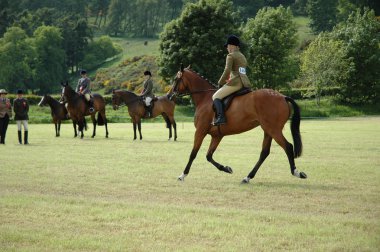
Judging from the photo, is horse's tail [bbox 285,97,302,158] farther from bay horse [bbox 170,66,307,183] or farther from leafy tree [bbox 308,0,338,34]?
leafy tree [bbox 308,0,338,34]

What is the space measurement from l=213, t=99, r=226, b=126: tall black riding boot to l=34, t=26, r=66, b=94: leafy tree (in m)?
103

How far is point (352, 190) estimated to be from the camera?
12.6 meters

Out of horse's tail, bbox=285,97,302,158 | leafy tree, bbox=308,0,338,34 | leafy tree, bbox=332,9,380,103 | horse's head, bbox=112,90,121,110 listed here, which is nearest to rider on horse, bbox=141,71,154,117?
horse's head, bbox=112,90,121,110

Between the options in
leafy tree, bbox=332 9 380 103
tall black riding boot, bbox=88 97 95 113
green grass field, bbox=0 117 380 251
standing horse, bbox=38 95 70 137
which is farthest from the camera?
leafy tree, bbox=332 9 380 103

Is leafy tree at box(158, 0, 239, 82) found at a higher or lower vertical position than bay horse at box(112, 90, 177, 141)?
higher

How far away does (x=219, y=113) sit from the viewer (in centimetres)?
1462

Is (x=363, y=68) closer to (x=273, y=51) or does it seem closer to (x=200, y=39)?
(x=273, y=51)

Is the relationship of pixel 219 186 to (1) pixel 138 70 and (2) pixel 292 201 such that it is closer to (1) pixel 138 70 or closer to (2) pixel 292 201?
(2) pixel 292 201

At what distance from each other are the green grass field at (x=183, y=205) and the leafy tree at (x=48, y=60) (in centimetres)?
9851

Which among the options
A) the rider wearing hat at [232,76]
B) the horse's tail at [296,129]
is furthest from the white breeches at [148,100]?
the horse's tail at [296,129]

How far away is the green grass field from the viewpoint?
8.00 meters

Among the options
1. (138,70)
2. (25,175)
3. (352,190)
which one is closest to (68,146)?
(25,175)

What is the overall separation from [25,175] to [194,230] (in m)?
7.88

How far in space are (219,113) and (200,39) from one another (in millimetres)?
50182
